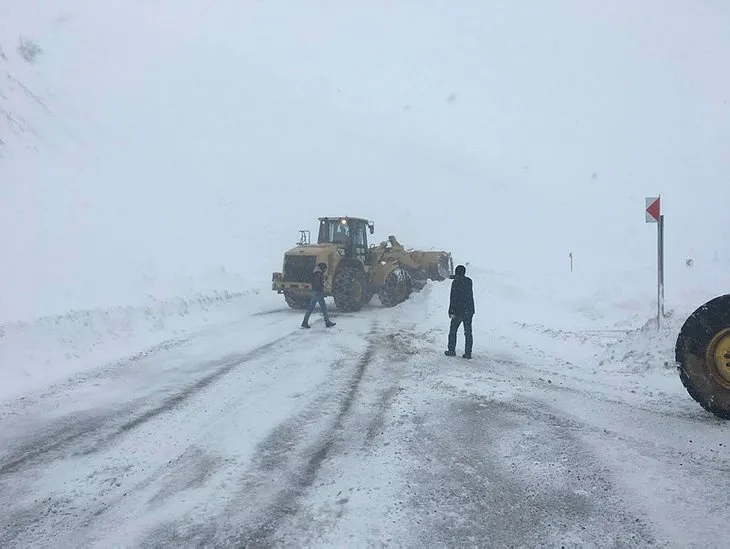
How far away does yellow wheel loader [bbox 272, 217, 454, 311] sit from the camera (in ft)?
49.6

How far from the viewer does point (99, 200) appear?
22.0 metres

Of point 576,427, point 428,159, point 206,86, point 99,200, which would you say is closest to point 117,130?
point 99,200

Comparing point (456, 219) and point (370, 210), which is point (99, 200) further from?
point (456, 219)

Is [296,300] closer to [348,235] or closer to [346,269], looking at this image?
[346,269]

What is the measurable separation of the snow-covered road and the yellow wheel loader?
683 centimetres

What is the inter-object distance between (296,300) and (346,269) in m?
1.71

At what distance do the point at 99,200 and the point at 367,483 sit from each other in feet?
68.2

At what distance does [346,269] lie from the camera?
1585 cm

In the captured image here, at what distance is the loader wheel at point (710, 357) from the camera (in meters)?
5.79

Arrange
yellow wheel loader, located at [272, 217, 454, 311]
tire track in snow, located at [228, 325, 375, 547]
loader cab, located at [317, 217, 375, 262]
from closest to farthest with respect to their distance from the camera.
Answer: tire track in snow, located at [228, 325, 375, 547] → yellow wheel loader, located at [272, 217, 454, 311] → loader cab, located at [317, 217, 375, 262]


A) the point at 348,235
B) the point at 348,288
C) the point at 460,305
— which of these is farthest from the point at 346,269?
the point at 460,305

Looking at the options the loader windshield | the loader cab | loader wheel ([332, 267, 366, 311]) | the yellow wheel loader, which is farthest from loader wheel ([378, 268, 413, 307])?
the loader windshield

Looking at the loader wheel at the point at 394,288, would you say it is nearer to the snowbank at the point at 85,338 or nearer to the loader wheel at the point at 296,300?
the loader wheel at the point at 296,300

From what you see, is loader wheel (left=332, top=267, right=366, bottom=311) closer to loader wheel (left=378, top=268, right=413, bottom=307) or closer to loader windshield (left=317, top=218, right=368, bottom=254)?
loader wheel (left=378, top=268, right=413, bottom=307)
